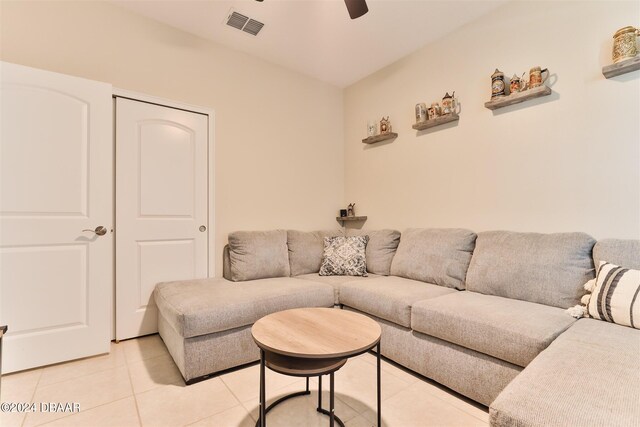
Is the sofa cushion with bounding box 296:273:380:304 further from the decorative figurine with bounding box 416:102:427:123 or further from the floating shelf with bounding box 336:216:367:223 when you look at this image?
the decorative figurine with bounding box 416:102:427:123

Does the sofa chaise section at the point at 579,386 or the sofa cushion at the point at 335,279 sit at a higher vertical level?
the sofa chaise section at the point at 579,386

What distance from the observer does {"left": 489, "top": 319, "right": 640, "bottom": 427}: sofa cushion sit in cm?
86

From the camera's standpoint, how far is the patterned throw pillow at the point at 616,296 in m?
1.50

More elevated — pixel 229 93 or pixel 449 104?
pixel 229 93

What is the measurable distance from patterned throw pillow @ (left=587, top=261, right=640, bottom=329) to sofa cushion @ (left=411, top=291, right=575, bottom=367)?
0.15 m

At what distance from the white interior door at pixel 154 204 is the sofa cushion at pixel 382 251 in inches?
64.2

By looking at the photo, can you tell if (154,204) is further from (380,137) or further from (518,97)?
(518,97)

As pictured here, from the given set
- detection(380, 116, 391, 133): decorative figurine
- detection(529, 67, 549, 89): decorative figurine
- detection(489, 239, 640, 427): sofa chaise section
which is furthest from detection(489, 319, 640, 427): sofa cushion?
detection(380, 116, 391, 133): decorative figurine

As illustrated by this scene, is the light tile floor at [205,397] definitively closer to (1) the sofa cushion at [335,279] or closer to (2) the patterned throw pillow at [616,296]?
(1) the sofa cushion at [335,279]

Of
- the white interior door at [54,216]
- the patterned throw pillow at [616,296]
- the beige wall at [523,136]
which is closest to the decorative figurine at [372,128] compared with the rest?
the beige wall at [523,136]

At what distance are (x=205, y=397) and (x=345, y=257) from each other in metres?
1.70

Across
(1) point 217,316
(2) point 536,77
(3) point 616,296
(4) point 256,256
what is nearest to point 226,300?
(1) point 217,316

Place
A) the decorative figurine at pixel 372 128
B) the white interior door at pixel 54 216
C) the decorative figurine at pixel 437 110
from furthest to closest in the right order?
the decorative figurine at pixel 372 128
the decorative figurine at pixel 437 110
the white interior door at pixel 54 216

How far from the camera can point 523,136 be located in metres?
2.38
